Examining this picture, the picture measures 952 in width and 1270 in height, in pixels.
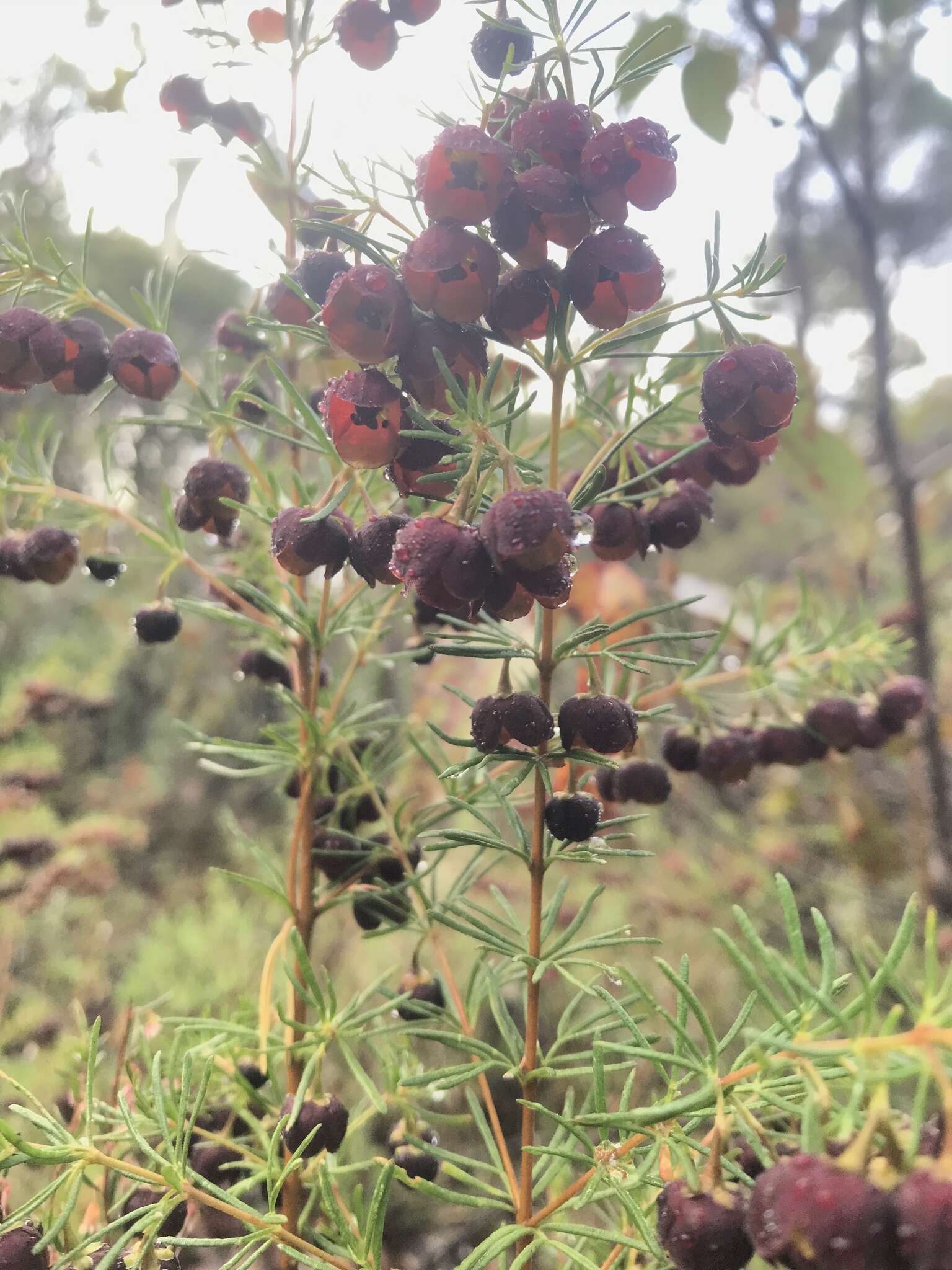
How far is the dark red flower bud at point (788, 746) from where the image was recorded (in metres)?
0.70

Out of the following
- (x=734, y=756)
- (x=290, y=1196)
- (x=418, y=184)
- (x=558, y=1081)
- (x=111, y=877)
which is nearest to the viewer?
(x=418, y=184)

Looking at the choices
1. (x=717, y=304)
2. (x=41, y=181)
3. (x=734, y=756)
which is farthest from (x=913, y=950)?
(x=41, y=181)

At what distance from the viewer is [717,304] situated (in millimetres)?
397

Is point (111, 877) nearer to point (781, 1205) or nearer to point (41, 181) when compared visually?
point (781, 1205)

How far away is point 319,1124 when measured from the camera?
0.45 meters

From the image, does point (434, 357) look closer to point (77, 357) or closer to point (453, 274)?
point (453, 274)

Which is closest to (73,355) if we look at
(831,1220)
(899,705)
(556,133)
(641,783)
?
(556,133)

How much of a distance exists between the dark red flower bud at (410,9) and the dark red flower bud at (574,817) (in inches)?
20.3

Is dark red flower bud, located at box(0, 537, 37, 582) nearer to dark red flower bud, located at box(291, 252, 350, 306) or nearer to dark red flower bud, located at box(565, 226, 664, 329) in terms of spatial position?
dark red flower bud, located at box(291, 252, 350, 306)

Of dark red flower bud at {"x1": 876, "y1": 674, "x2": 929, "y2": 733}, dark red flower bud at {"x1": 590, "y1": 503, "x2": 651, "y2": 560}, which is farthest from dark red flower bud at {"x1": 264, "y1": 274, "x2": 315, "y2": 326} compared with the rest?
dark red flower bud at {"x1": 876, "y1": 674, "x2": 929, "y2": 733}

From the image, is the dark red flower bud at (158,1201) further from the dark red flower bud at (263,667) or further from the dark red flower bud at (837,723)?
the dark red flower bud at (837,723)

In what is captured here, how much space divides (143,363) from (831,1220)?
57 cm

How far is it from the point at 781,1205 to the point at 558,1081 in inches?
55.3

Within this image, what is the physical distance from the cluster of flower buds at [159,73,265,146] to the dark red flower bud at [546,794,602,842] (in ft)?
1.83
